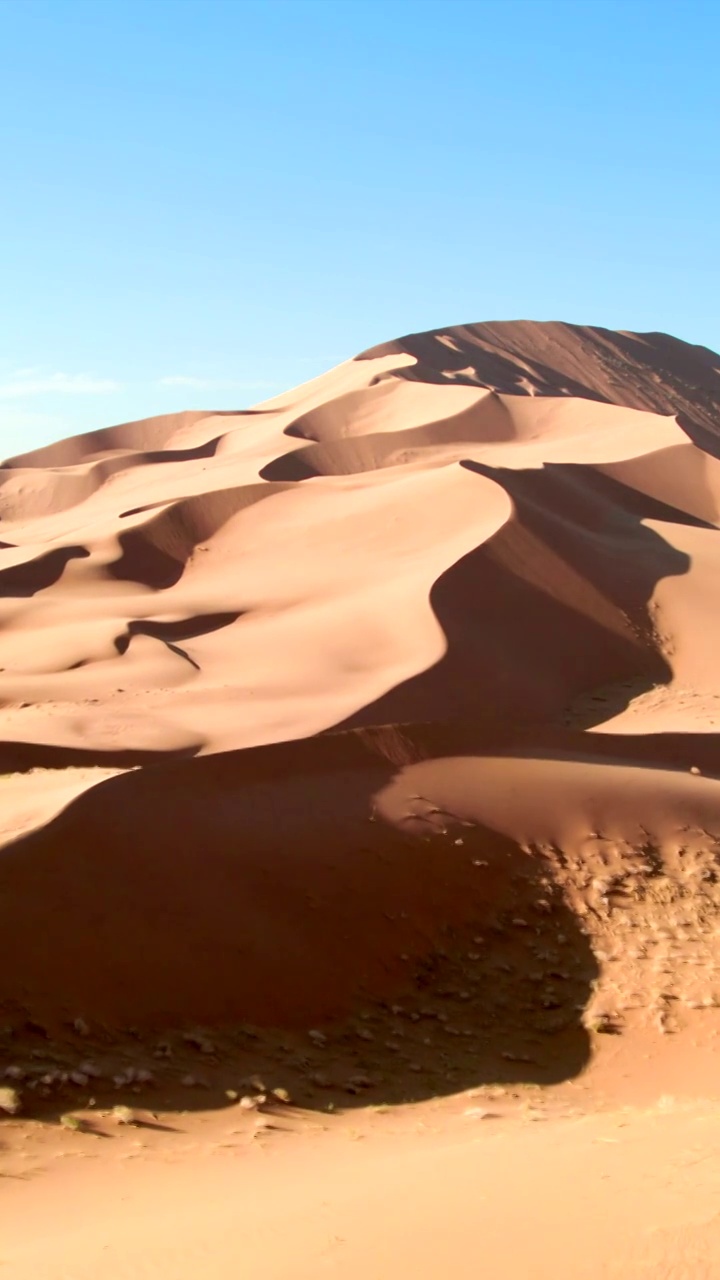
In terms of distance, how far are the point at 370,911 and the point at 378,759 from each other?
5.86 feet

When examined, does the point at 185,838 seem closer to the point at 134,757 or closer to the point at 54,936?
the point at 54,936

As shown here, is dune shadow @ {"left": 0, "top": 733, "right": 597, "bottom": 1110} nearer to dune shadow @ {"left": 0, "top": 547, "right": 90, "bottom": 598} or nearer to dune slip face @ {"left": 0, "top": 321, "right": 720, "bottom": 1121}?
dune slip face @ {"left": 0, "top": 321, "right": 720, "bottom": 1121}

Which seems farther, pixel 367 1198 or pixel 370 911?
pixel 370 911

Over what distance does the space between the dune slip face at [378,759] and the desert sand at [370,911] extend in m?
0.03

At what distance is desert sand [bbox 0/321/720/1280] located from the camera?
4043 millimetres

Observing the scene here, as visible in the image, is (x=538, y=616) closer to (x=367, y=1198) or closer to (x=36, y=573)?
(x=36, y=573)

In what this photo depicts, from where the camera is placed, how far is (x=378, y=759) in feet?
30.5

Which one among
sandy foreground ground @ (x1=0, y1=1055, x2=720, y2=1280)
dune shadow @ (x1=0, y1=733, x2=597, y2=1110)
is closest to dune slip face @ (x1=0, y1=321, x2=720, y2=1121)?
dune shadow @ (x1=0, y1=733, x2=597, y2=1110)

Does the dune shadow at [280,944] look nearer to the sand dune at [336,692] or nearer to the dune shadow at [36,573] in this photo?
the sand dune at [336,692]

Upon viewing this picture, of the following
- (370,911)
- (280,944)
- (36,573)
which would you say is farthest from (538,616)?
(280,944)

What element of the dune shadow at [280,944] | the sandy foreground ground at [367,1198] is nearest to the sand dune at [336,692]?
the dune shadow at [280,944]

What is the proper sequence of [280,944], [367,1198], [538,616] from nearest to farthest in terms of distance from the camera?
[367,1198] < [280,944] < [538,616]

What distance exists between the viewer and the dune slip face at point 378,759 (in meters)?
6.74

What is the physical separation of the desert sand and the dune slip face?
31 millimetres
